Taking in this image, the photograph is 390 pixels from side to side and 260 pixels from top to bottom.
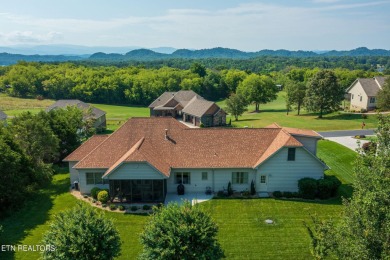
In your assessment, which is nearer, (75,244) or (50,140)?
(75,244)

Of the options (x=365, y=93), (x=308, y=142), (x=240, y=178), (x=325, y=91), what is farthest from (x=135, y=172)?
(x=365, y=93)

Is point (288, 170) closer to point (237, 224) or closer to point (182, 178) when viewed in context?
point (237, 224)

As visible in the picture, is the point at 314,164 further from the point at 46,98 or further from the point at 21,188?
the point at 46,98

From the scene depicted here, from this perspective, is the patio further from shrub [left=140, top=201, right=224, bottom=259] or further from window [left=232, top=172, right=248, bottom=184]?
shrub [left=140, top=201, right=224, bottom=259]

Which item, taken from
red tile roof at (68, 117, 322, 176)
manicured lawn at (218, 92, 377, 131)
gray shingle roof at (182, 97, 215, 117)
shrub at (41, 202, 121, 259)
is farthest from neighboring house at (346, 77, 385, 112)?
shrub at (41, 202, 121, 259)

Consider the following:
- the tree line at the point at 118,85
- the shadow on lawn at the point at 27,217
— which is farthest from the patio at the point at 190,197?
the tree line at the point at 118,85

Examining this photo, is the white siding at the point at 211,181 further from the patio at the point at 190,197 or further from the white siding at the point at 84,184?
the white siding at the point at 84,184

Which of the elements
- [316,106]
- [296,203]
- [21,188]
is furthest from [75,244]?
[316,106]
